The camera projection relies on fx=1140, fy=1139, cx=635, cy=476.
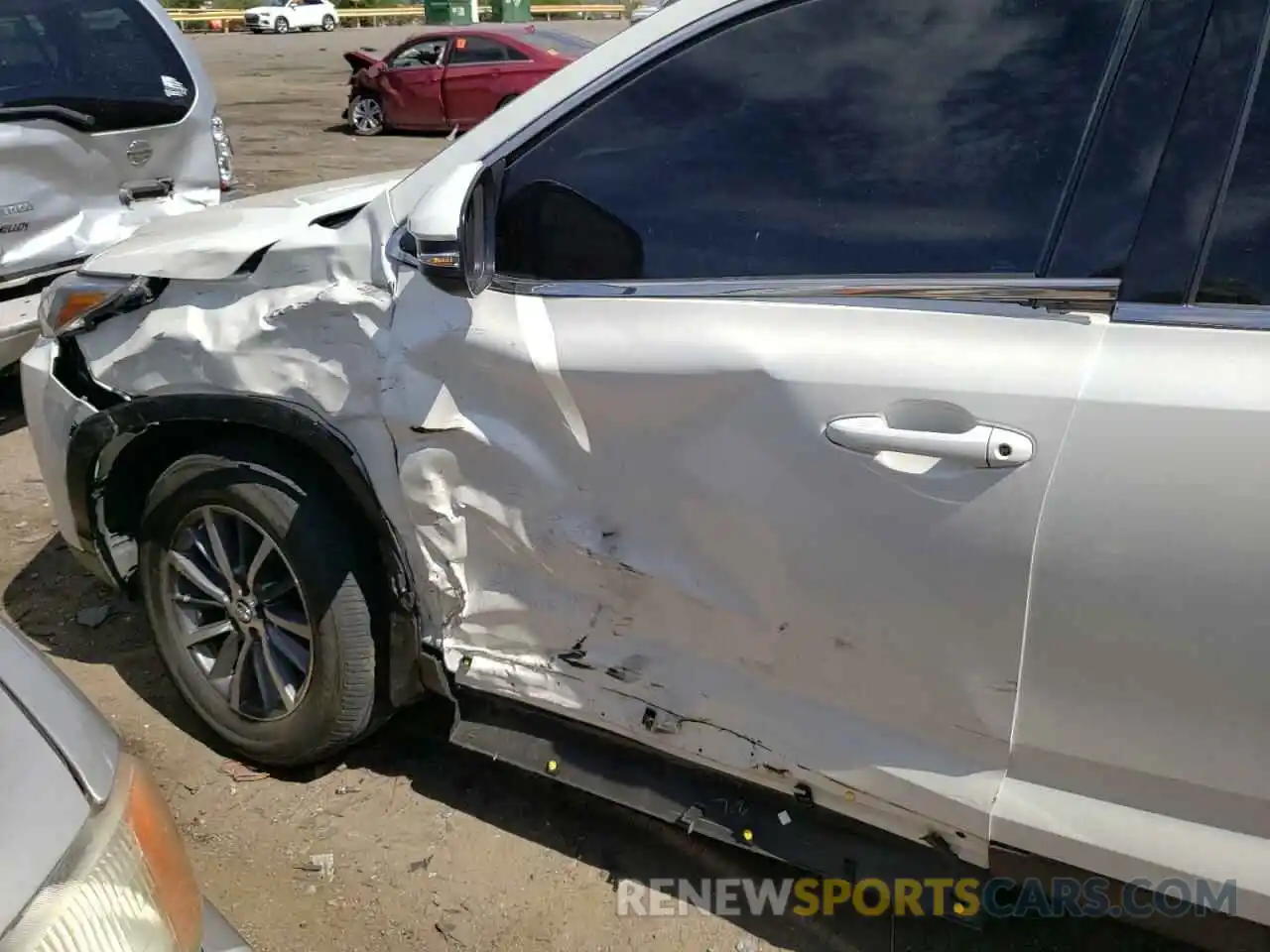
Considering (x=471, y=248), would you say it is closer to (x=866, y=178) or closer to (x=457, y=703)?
(x=866, y=178)

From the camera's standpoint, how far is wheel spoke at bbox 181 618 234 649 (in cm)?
288

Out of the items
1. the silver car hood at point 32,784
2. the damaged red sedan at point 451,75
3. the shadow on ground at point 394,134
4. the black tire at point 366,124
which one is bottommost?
the shadow on ground at point 394,134

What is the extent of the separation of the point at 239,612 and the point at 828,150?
180cm

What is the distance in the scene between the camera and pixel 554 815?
2814 mm

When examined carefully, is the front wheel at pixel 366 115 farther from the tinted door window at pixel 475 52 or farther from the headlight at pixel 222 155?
the headlight at pixel 222 155

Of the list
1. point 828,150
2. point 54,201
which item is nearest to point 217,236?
point 828,150

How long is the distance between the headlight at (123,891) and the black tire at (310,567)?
92 centimetres

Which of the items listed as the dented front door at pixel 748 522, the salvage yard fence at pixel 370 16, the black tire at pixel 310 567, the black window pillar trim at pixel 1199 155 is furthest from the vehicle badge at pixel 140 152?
the salvage yard fence at pixel 370 16

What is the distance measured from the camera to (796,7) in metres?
2.04

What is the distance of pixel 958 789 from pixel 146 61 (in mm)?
4940

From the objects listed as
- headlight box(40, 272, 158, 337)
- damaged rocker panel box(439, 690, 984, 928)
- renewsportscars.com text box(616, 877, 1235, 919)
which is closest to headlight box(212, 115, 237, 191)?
headlight box(40, 272, 158, 337)

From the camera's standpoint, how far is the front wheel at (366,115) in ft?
53.6

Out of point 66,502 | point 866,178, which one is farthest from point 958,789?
point 66,502

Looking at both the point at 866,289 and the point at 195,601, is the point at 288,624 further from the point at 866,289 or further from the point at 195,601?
the point at 866,289
